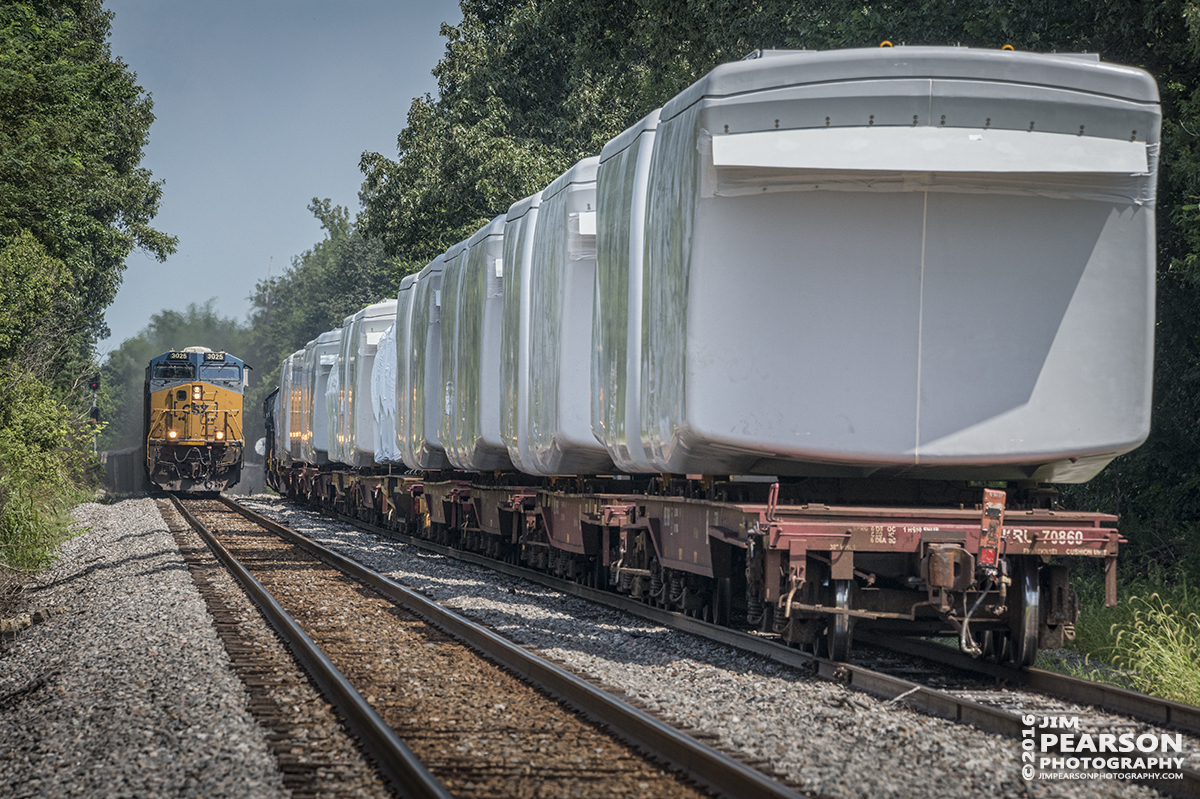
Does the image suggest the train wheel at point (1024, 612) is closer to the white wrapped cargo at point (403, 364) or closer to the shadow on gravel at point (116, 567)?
the shadow on gravel at point (116, 567)

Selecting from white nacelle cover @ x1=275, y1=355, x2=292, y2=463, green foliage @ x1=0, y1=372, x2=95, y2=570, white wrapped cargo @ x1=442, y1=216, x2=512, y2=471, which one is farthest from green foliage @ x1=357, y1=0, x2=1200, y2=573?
green foliage @ x1=0, y1=372, x2=95, y2=570

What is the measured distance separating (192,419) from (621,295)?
31.6 meters

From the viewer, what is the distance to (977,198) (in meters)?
8.24

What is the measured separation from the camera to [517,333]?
1388cm

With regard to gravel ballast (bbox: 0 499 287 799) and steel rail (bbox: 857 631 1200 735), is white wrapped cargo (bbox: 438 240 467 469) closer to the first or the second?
gravel ballast (bbox: 0 499 287 799)

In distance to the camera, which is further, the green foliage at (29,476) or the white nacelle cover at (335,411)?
the white nacelle cover at (335,411)

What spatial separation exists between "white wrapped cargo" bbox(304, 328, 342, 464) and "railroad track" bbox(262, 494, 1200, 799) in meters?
19.5

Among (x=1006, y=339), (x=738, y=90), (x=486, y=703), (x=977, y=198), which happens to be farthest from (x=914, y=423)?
(x=486, y=703)

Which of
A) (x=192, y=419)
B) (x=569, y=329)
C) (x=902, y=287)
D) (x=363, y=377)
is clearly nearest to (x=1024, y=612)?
(x=902, y=287)

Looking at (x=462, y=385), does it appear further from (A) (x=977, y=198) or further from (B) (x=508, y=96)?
(B) (x=508, y=96)

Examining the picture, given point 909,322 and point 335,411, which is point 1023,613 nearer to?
point 909,322

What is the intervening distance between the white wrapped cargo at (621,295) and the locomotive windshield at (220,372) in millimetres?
30882

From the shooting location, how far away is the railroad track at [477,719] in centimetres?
568

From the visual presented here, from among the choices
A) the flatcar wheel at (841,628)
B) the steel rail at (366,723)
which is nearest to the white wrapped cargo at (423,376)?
the steel rail at (366,723)
